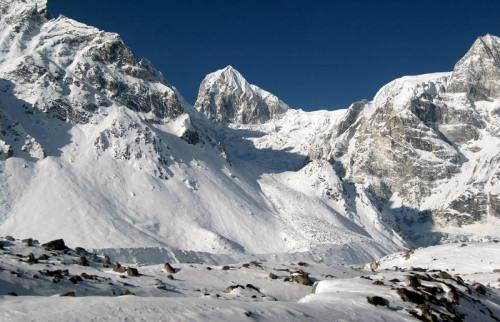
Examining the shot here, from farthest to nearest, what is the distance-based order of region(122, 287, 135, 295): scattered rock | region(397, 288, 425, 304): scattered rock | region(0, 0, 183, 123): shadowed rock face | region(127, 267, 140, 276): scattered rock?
region(0, 0, 183, 123): shadowed rock face
region(127, 267, 140, 276): scattered rock
region(397, 288, 425, 304): scattered rock
region(122, 287, 135, 295): scattered rock

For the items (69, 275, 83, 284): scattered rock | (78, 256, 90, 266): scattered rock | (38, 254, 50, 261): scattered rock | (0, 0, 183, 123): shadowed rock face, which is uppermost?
(0, 0, 183, 123): shadowed rock face

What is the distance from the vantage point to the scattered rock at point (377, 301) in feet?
92.3

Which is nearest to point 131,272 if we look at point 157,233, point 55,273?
point 55,273

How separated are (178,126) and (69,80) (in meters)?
39.3

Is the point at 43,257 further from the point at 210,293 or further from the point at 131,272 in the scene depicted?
the point at 210,293

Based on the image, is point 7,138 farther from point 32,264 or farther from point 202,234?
point 32,264

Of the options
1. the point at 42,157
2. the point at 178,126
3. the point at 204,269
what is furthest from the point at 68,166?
the point at 204,269

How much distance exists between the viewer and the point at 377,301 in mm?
28344

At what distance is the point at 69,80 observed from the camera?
7057 inches

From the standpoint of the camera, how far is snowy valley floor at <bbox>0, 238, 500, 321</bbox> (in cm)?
2039

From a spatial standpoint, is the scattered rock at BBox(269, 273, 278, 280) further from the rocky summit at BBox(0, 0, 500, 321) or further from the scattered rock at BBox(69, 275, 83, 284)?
the scattered rock at BBox(69, 275, 83, 284)

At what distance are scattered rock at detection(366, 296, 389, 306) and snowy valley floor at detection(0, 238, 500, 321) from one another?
5 centimetres

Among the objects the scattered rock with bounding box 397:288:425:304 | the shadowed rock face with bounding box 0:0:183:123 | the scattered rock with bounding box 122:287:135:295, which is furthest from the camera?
the shadowed rock face with bounding box 0:0:183:123

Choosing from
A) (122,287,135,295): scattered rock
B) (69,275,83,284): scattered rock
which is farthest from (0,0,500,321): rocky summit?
(122,287,135,295): scattered rock
